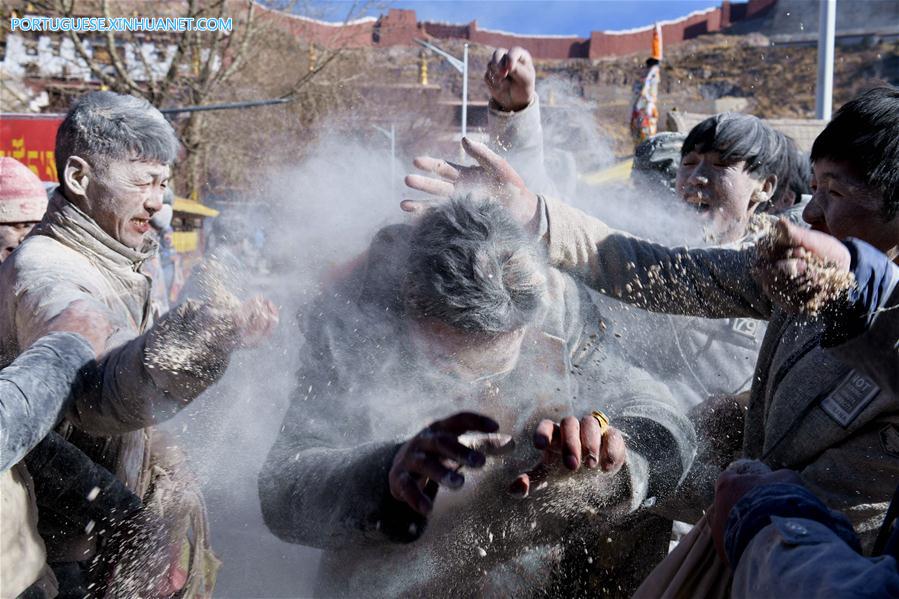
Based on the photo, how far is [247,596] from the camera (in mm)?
2703

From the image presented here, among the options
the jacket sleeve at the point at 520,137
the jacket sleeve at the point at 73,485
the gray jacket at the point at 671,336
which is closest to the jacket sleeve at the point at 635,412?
the gray jacket at the point at 671,336

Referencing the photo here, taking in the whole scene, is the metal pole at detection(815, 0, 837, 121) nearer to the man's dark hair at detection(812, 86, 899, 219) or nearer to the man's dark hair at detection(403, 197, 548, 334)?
the man's dark hair at detection(812, 86, 899, 219)

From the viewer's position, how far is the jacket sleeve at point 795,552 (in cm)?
103

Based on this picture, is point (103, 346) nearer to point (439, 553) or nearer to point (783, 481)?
point (439, 553)

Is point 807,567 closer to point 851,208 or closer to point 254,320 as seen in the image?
point 851,208

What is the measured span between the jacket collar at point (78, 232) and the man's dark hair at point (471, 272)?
1.00m

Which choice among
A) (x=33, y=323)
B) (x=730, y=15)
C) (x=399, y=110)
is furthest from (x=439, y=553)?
(x=730, y=15)

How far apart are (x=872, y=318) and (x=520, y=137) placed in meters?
1.34

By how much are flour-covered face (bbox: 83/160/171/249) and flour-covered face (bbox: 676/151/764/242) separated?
73.6 inches

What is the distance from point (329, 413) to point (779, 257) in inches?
42.5

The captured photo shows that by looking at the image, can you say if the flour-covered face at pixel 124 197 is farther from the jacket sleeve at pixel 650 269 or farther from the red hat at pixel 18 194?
the red hat at pixel 18 194

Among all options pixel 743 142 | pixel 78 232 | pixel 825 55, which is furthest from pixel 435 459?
pixel 825 55

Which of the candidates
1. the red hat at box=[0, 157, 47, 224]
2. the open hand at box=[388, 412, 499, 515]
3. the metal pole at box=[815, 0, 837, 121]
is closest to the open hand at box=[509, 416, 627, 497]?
the open hand at box=[388, 412, 499, 515]

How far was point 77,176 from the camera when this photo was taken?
7.38ft
